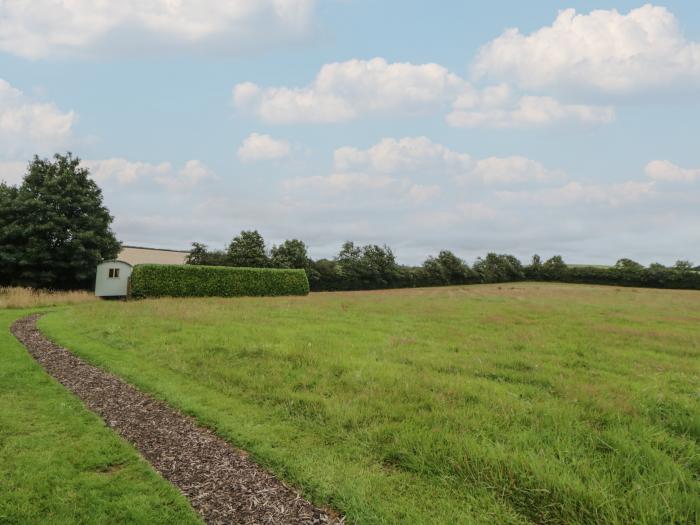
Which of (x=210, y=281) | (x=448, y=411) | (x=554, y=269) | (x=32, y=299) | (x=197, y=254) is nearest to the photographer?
(x=448, y=411)

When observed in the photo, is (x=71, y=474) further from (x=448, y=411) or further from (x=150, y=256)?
(x=150, y=256)

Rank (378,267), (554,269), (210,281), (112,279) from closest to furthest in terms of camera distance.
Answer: (112,279) → (210,281) → (378,267) → (554,269)

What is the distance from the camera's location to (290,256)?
167 feet

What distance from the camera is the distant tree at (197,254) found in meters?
46.7

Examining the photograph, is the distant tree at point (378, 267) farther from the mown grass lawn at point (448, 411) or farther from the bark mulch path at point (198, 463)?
the bark mulch path at point (198, 463)

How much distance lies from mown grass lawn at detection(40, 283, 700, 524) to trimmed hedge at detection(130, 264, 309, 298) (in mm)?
14913

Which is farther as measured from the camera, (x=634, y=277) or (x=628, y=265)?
(x=628, y=265)

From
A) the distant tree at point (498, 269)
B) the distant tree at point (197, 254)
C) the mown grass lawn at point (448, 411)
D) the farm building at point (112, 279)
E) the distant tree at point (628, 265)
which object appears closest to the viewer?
the mown grass lawn at point (448, 411)

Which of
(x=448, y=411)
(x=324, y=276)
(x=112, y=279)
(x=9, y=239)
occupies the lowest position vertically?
(x=448, y=411)

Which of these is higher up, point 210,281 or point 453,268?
point 453,268

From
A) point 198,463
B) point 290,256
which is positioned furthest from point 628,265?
point 198,463

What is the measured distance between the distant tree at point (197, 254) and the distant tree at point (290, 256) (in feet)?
27.0

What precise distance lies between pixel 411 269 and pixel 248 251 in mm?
25317

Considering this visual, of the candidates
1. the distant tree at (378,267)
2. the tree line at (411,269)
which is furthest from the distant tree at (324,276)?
the distant tree at (378,267)
